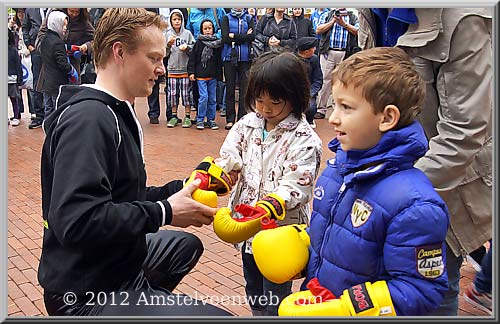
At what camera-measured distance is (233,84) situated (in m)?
7.62

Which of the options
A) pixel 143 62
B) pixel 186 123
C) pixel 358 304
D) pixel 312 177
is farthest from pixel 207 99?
pixel 358 304

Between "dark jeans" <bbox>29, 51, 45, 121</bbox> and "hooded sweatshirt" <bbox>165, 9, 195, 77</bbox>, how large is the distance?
5.92ft

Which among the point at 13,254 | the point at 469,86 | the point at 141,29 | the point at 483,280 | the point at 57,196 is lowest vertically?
the point at 13,254

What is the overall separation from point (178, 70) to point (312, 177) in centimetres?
611

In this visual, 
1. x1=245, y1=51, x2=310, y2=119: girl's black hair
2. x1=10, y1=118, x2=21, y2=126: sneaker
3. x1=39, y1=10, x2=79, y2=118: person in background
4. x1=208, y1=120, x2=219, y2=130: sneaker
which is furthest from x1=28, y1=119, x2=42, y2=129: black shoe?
x1=245, y1=51, x2=310, y2=119: girl's black hair

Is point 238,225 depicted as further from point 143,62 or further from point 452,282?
point 452,282

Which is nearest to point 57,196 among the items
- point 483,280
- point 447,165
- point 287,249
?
point 287,249

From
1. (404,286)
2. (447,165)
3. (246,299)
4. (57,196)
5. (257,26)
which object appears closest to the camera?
(404,286)

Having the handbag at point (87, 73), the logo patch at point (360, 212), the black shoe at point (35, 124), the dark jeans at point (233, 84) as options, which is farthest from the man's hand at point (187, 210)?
the black shoe at point (35, 124)

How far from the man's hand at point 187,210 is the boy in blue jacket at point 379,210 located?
19.3 inches

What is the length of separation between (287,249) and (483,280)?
1074mm

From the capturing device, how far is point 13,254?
11.8ft

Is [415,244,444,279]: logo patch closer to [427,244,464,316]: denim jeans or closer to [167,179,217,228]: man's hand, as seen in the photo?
[427,244,464,316]: denim jeans

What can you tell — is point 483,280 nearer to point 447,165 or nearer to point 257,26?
point 447,165
